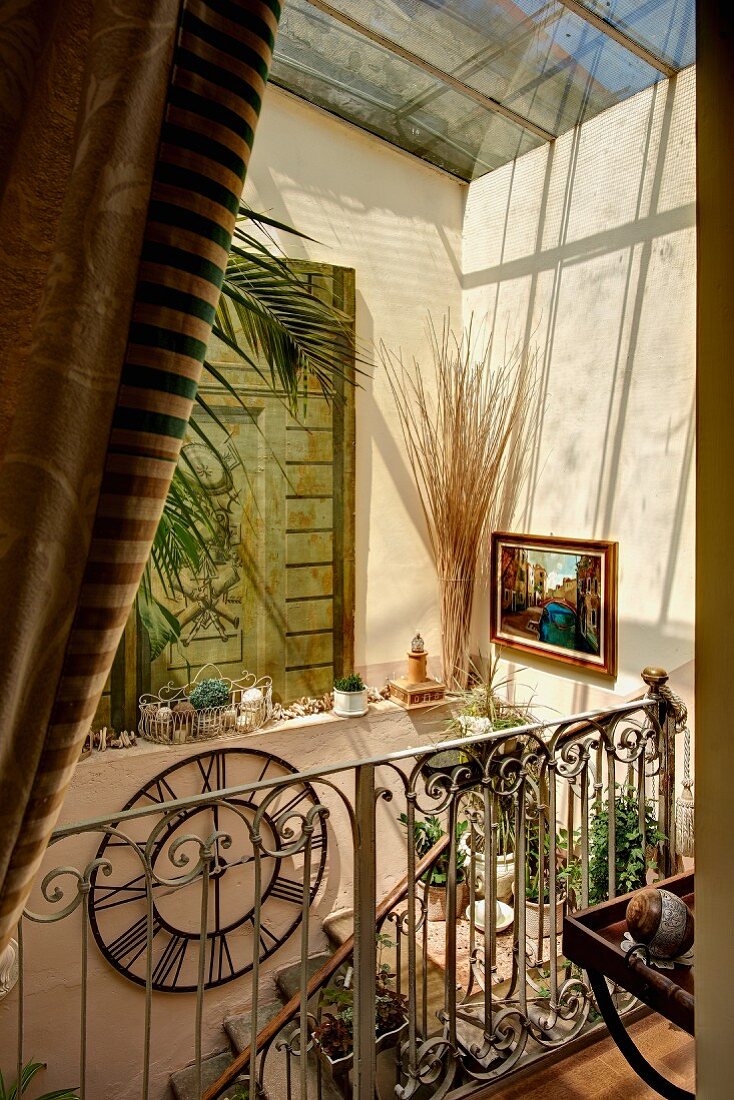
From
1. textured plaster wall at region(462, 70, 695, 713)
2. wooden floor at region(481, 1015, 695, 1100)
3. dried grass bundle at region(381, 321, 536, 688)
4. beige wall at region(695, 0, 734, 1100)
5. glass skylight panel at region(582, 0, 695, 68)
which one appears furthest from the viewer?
dried grass bundle at region(381, 321, 536, 688)

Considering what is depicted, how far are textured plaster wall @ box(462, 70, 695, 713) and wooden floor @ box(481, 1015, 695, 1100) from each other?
1.38 metres

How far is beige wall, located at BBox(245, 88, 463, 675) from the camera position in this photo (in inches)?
145

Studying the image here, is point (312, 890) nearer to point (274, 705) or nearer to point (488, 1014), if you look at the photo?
point (274, 705)

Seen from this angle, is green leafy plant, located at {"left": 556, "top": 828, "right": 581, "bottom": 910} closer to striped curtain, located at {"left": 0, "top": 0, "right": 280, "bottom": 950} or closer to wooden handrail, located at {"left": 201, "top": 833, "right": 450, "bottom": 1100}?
wooden handrail, located at {"left": 201, "top": 833, "right": 450, "bottom": 1100}

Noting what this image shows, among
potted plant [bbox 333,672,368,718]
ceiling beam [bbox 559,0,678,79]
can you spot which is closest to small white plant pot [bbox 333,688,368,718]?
Result: potted plant [bbox 333,672,368,718]

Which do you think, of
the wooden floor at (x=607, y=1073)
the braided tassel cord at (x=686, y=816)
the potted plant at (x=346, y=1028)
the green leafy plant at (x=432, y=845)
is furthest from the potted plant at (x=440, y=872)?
the wooden floor at (x=607, y=1073)

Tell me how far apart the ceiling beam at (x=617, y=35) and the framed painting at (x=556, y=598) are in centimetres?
190

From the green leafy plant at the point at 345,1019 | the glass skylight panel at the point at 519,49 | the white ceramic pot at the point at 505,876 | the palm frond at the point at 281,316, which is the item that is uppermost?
the glass skylight panel at the point at 519,49

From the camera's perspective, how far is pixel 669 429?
300cm

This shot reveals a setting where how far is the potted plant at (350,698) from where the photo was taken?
367 cm

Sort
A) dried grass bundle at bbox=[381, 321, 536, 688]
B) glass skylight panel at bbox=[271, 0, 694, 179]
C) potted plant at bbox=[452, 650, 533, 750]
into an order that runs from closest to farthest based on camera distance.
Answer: glass skylight panel at bbox=[271, 0, 694, 179], potted plant at bbox=[452, 650, 533, 750], dried grass bundle at bbox=[381, 321, 536, 688]

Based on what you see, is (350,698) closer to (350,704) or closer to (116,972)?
(350,704)

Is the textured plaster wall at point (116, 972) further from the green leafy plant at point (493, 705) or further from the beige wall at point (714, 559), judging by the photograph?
the beige wall at point (714, 559)

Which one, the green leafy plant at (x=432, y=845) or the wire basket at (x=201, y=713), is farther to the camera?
the green leafy plant at (x=432, y=845)
